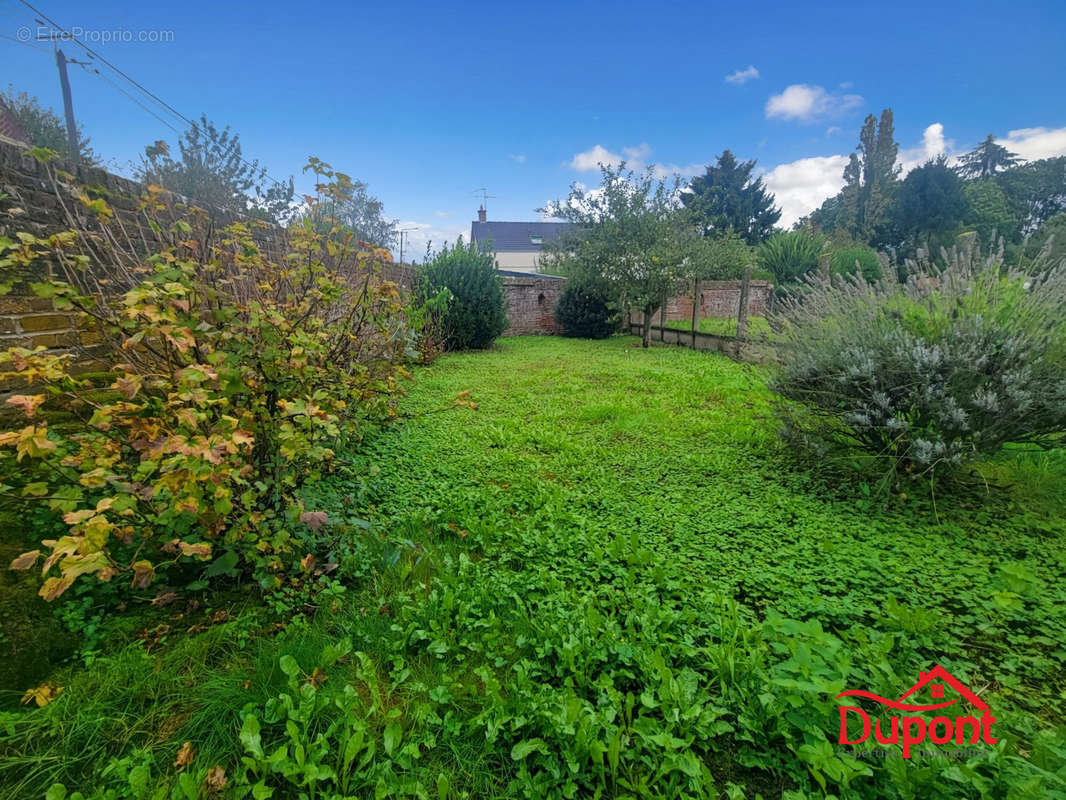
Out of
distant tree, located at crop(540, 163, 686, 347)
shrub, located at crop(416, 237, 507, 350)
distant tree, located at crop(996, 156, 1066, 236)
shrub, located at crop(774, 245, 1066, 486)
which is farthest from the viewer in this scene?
distant tree, located at crop(996, 156, 1066, 236)

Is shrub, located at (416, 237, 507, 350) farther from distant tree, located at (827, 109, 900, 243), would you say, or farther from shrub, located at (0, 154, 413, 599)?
distant tree, located at (827, 109, 900, 243)

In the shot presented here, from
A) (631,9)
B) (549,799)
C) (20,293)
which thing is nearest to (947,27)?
(631,9)

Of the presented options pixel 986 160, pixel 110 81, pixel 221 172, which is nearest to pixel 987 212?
pixel 986 160

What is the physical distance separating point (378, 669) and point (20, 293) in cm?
228

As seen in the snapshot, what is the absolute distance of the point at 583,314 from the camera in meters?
12.6

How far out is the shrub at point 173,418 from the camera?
1261 millimetres

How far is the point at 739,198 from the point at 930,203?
9.39 metres

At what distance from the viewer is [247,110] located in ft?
38.5

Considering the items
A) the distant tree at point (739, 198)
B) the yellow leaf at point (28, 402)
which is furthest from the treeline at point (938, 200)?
the yellow leaf at point (28, 402)

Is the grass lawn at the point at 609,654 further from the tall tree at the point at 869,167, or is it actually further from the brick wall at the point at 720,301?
the tall tree at the point at 869,167

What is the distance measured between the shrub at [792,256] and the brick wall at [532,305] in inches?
283

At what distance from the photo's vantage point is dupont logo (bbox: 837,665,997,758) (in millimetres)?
1083

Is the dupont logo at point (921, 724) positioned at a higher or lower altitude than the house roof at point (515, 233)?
lower

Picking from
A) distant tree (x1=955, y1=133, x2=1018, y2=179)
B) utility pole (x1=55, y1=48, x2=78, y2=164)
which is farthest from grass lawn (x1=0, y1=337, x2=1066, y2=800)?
distant tree (x1=955, y1=133, x2=1018, y2=179)
